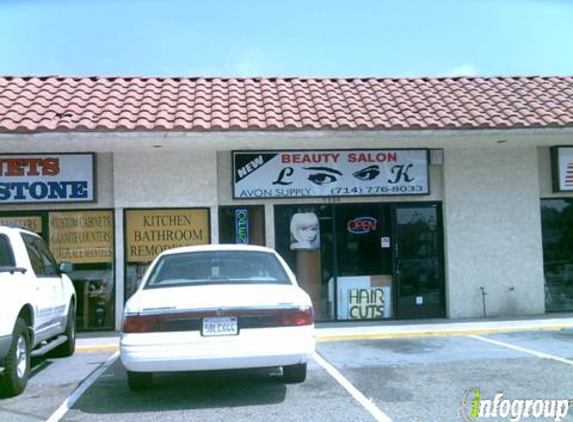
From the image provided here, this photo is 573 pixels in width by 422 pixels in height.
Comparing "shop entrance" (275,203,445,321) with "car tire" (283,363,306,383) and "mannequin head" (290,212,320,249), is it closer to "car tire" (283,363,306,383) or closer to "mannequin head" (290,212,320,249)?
"mannequin head" (290,212,320,249)

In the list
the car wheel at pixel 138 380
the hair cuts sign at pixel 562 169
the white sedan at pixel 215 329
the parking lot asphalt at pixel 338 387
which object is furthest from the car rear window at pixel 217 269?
the hair cuts sign at pixel 562 169

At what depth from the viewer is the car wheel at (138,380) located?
6395 mm

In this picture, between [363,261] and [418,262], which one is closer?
[363,261]

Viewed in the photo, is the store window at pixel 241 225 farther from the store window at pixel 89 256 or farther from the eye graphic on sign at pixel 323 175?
the store window at pixel 89 256

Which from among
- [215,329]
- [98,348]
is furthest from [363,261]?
[215,329]

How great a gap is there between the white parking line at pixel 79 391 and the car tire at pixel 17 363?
0.56m

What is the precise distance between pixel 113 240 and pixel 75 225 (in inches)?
29.6

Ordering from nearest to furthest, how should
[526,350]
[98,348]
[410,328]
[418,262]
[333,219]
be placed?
[526,350] → [98,348] → [410,328] → [333,219] → [418,262]

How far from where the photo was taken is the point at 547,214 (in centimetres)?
1275

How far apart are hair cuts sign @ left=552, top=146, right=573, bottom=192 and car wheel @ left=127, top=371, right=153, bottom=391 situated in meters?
9.31

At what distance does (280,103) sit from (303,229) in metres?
2.47

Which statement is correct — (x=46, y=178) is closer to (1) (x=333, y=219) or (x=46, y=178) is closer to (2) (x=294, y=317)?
(1) (x=333, y=219)

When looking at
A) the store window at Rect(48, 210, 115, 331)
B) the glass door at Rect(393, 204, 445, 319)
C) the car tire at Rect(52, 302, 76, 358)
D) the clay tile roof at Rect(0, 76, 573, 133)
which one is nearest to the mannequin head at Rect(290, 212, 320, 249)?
the glass door at Rect(393, 204, 445, 319)

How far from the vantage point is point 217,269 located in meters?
6.91
